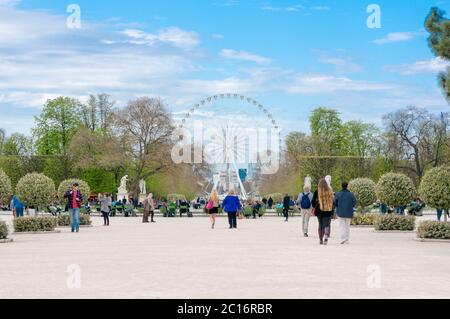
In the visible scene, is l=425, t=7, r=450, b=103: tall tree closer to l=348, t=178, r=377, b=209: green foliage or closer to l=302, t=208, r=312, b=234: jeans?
l=302, t=208, r=312, b=234: jeans

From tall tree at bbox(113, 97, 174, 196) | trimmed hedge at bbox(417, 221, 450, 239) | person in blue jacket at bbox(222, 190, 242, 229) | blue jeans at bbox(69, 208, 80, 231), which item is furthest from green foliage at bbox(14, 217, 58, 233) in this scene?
tall tree at bbox(113, 97, 174, 196)

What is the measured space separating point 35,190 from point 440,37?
17111 mm

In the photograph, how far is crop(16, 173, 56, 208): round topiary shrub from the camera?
1342 inches

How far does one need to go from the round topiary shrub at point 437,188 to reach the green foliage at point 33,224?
1395 cm

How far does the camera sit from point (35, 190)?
3409 cm

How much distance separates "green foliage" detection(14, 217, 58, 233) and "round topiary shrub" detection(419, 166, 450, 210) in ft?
45.8

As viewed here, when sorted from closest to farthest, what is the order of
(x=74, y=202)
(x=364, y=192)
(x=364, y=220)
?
(x=74, y=202), (x=364, y=220), (x=364, y=192)

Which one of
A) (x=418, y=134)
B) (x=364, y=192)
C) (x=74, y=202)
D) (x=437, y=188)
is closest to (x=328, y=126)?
(x=418, y=134)

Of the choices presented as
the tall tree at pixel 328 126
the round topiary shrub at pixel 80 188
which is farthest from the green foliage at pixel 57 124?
the round topiary shrub at pixel 80 188

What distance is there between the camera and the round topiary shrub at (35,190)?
3409cm

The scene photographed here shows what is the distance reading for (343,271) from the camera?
15.5 meters

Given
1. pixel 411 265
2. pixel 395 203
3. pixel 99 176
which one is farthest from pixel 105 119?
pixel 411 265

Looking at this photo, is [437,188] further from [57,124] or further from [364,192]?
[57,124]

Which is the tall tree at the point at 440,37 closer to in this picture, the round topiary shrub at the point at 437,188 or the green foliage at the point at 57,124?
the round topiary shrub at the point at 437,188
